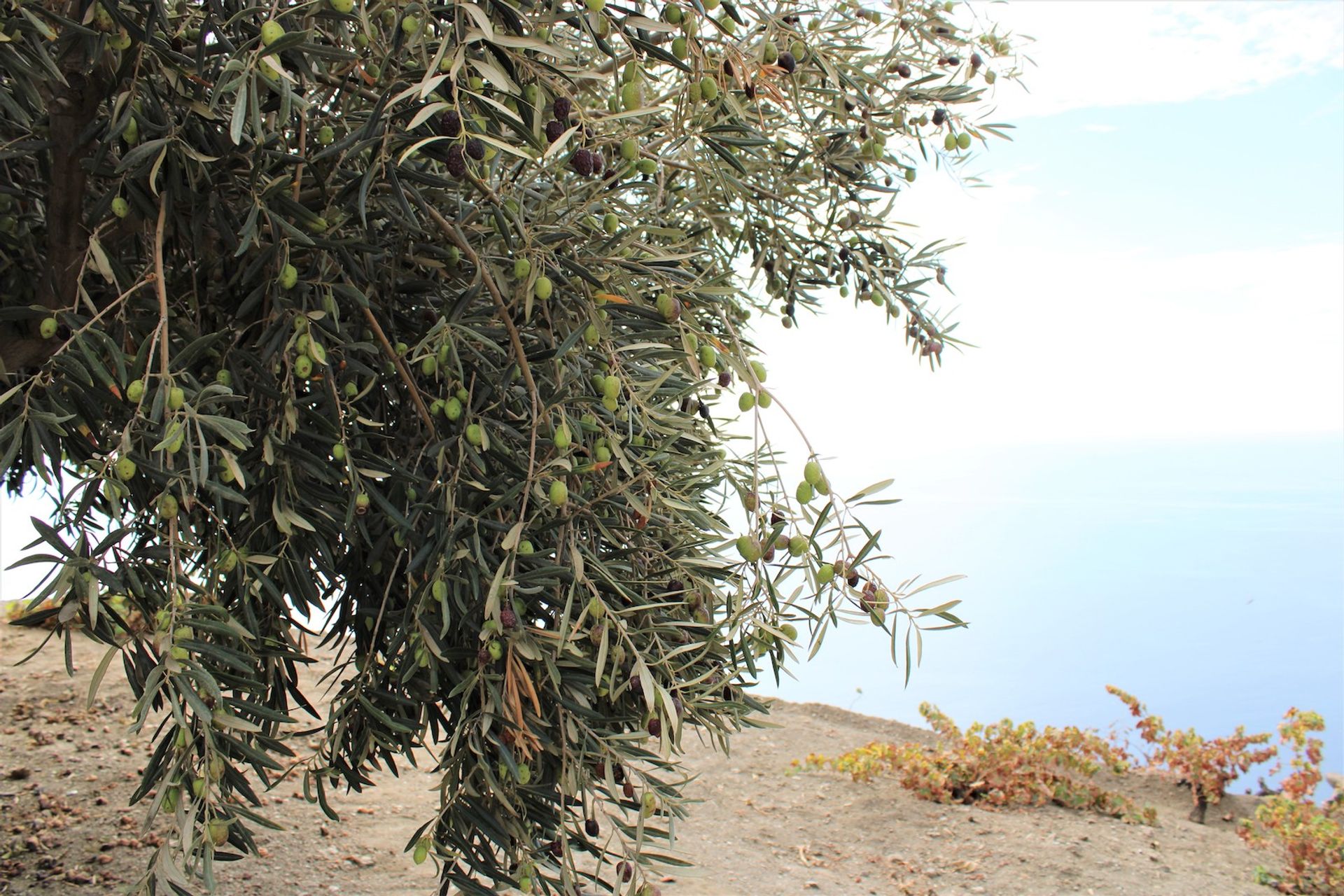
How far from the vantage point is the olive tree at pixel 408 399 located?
5.30 ft

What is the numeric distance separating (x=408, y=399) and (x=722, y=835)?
3.13m

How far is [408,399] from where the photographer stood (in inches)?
83.3

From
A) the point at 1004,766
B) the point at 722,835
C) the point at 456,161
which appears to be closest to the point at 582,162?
the point at 456,161

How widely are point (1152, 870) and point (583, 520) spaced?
3611 millimetres

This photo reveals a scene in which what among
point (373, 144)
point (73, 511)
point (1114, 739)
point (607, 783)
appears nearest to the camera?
point (373, 144)

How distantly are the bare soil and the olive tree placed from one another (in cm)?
190

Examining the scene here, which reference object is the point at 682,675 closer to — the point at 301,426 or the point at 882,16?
the point at 301,426

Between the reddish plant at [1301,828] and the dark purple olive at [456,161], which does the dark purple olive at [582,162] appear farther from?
the reddish plant at [1301,828]

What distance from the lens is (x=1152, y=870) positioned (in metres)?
4.32

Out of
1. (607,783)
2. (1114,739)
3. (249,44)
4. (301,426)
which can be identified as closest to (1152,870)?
(1114,739)

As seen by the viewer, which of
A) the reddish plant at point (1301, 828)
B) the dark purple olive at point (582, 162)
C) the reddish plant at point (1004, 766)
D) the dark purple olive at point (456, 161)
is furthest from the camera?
the reddish plant at point (1004, 766)

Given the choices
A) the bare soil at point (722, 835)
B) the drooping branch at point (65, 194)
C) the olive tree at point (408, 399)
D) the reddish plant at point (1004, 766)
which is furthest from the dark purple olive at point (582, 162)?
the reddish plant at point (1004, 766)

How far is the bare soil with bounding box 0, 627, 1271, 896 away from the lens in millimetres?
3650

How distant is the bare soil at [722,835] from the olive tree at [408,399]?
1.90 metres
